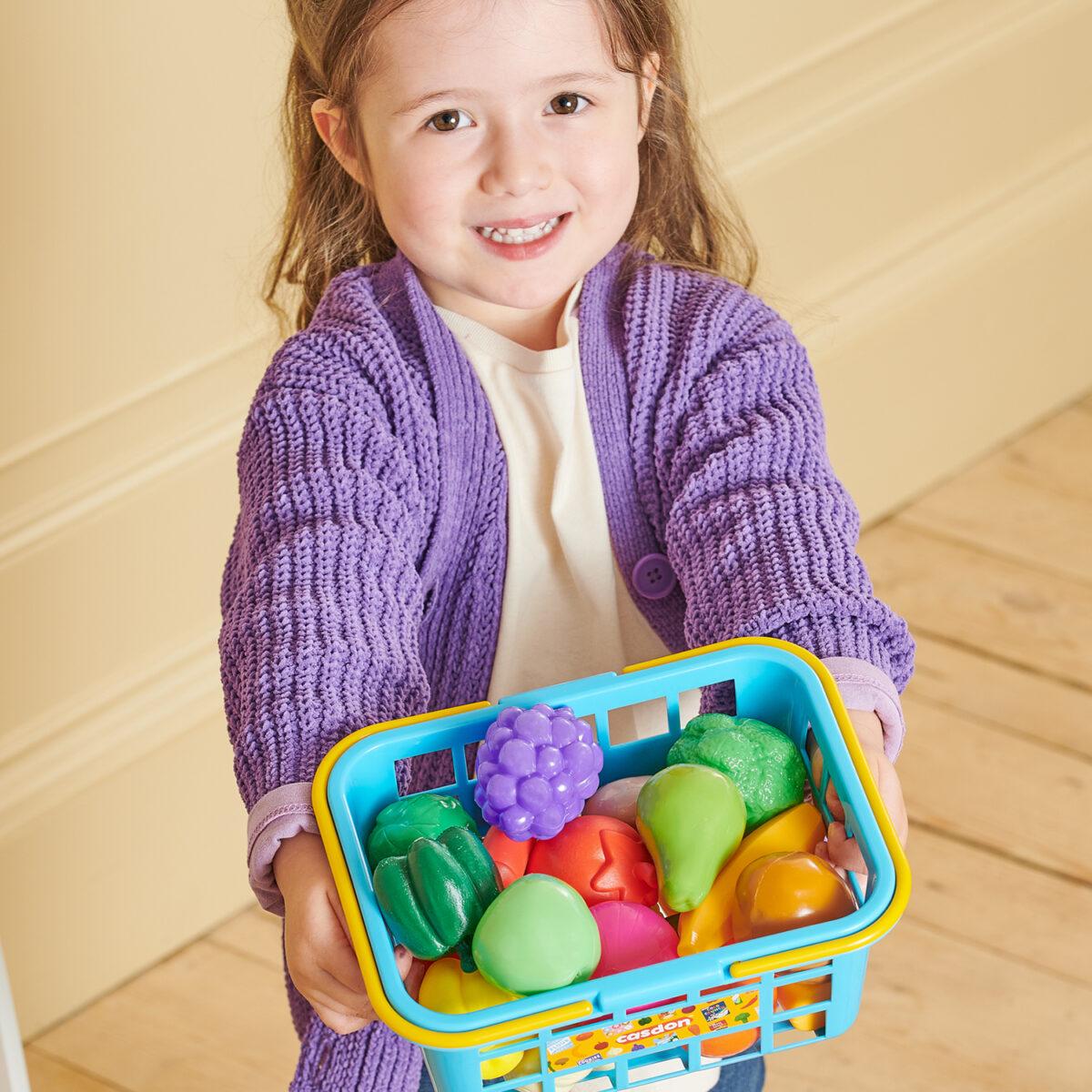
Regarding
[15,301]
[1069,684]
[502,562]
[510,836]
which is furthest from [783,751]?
[1069,684]

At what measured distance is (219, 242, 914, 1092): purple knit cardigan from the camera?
87 centimetres

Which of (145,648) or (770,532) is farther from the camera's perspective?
(145,648)

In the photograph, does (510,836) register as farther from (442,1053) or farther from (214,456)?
(214,456)

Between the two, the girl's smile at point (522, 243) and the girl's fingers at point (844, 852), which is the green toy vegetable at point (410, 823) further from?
the girl's smile at point (522, 243)

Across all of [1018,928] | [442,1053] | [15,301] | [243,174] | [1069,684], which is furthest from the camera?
[1069,684]

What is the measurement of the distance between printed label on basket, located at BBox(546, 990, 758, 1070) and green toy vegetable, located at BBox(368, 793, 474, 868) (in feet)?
0.39

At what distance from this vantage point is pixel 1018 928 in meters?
1.61

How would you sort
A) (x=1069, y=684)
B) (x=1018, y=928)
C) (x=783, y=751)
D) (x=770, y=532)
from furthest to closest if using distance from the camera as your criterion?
(x=1069, y=684) < (x=1018, y=928) < (x=770, y=532) < (x=783, y=751)

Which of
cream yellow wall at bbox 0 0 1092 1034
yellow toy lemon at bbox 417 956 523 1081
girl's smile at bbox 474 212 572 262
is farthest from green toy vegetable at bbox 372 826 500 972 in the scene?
cream yellow wall at bbox 0 0 1092 1034

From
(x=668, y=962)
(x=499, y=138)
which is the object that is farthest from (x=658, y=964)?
(x=499, y=138)

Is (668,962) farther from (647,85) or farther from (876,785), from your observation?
(647,85)

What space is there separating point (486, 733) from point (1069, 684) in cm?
125

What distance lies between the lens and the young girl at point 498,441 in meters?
0.87

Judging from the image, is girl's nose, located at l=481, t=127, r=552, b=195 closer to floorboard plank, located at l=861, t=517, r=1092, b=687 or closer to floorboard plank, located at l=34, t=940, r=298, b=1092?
floorboard plank, located at l=34, t=940, r=298, b=1092
